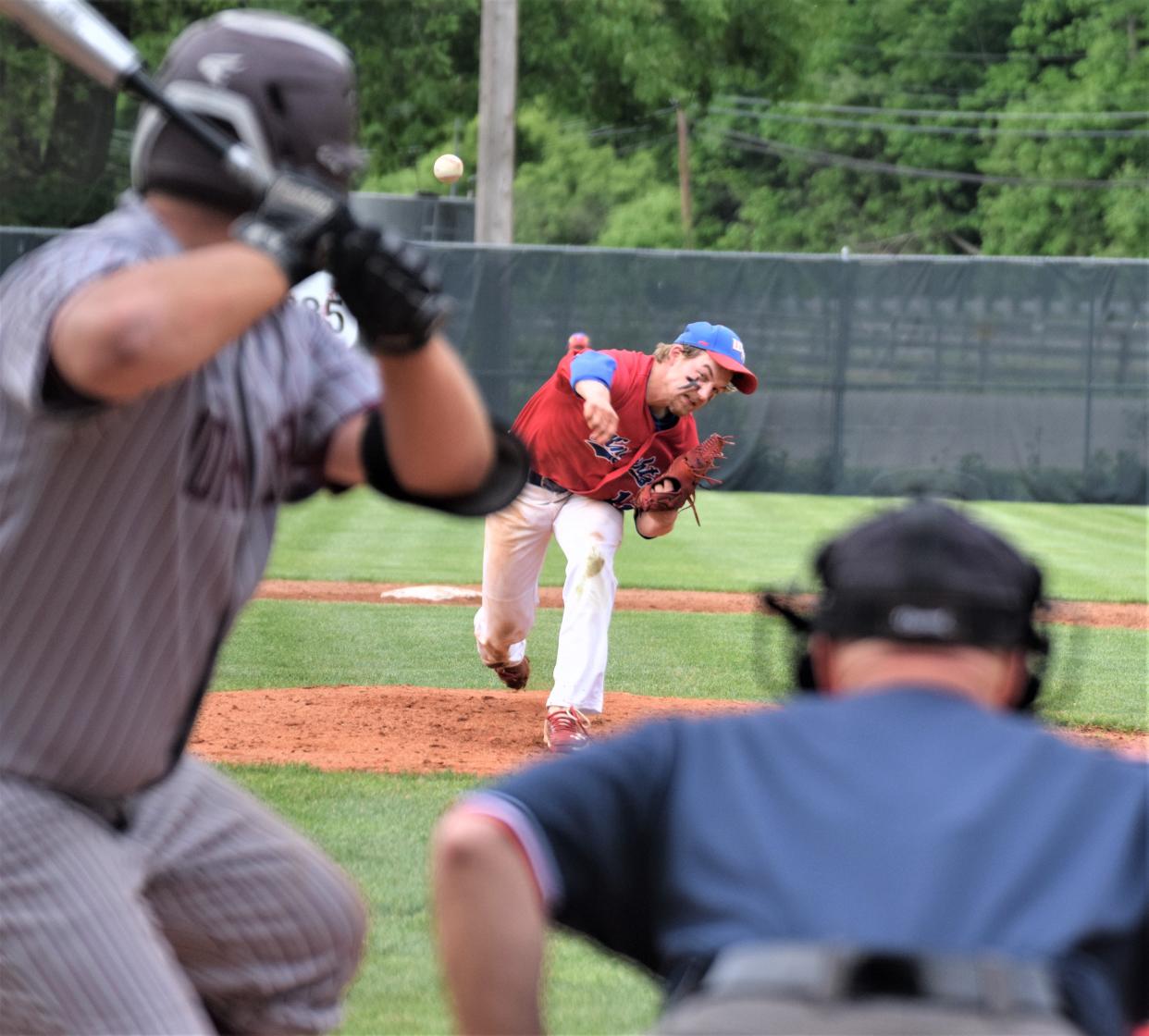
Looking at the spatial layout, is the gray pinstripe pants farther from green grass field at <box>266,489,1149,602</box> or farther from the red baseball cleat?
green grass field at <box>266,489,1149,602</box>

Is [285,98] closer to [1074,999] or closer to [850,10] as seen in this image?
[1074,999]

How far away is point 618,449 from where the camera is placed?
24.7 ft

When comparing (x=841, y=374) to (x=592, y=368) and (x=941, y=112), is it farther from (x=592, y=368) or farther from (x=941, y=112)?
(x=941, y=112)

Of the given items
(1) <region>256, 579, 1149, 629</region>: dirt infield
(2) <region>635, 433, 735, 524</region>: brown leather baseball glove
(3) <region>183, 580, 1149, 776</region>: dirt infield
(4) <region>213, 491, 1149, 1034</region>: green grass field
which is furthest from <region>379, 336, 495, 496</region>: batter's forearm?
(1) <region>256, 579, 1149, 629</region>: dirt infield

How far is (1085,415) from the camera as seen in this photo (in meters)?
20.4

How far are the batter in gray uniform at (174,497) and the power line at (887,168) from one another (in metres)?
43.4

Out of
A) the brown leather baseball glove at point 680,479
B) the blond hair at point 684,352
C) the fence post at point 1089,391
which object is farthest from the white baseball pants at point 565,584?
the fence post at point 1089,391

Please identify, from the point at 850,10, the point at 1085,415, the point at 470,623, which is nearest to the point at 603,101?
the point at 1085,415

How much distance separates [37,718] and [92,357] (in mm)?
572

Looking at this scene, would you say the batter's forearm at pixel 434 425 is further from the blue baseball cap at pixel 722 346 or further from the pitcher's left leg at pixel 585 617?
the blue baseball cap at pixel 722 346

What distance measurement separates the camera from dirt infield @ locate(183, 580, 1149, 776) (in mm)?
7145

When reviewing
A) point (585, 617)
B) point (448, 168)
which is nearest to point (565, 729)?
point (585, 617)

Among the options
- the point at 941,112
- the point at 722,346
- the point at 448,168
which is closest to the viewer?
the point at 722,346

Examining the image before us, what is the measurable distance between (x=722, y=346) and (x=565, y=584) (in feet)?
A: 3.91
